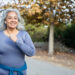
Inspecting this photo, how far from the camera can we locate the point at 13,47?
2.27m

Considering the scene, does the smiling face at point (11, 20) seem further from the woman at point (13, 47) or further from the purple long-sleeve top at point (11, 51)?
the purple long-sleeve top at point (11, 51)

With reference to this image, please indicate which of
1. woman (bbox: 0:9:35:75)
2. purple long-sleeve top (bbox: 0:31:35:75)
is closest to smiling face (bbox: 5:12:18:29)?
woman (bbox: 0:9:35:75)

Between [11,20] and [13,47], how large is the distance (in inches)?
11.6

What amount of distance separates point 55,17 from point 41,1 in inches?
64.7

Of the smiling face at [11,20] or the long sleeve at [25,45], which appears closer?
the long sleeve at [25,45]

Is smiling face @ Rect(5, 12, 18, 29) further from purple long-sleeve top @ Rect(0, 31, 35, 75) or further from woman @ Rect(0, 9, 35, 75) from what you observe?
purple long-sleeve top @ Rect(0, 31, 35, 75)

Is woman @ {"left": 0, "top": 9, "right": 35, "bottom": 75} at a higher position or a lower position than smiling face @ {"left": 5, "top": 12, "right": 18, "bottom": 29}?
lower

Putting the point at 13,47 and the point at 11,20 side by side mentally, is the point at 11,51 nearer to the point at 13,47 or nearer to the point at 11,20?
the point at 13,47

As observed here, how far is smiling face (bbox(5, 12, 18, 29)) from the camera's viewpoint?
7.66 ft

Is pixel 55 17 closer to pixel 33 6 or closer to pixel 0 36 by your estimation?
pixel 33 6

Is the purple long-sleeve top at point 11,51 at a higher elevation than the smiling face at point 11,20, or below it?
below

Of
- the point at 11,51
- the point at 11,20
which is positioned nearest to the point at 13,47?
the point at 11,51

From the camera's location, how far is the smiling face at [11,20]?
233 centimetres

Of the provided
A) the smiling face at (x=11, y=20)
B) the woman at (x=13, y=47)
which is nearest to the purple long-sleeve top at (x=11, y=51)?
the woman at (x=13, y=47)
